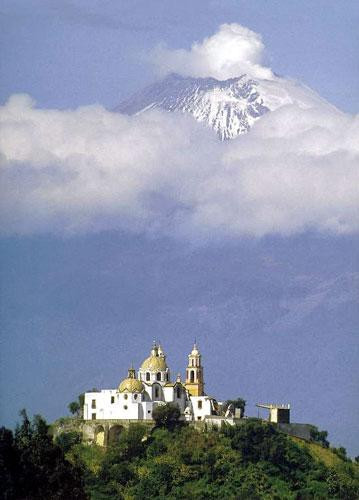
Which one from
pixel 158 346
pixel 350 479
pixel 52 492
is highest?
pixel 158 346

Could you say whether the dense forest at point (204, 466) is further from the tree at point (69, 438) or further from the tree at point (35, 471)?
the tree at point (35, 471)

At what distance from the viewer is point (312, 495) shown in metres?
88.9

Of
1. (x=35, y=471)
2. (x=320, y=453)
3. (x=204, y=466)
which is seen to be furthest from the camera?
(x=320, y=453)

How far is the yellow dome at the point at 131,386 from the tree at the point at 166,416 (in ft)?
5.43

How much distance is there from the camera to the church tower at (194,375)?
311 ft

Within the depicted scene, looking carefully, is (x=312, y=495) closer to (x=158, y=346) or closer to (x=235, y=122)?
(x=158, y=346)

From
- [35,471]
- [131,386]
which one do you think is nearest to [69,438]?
[131,386]

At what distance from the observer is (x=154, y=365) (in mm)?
94438

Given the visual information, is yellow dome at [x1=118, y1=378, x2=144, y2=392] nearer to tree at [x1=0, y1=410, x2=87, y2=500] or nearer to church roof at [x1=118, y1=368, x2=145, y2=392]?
church roof at [x1=118, y1=368, x2=145, y2=392]

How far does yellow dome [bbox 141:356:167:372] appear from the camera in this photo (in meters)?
94.2

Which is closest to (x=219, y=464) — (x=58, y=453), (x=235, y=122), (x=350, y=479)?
(x=350, y=479)

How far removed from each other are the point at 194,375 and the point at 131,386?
5119mm

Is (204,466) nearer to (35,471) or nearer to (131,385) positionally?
(131,385)

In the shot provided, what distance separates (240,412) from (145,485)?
28.2ft
